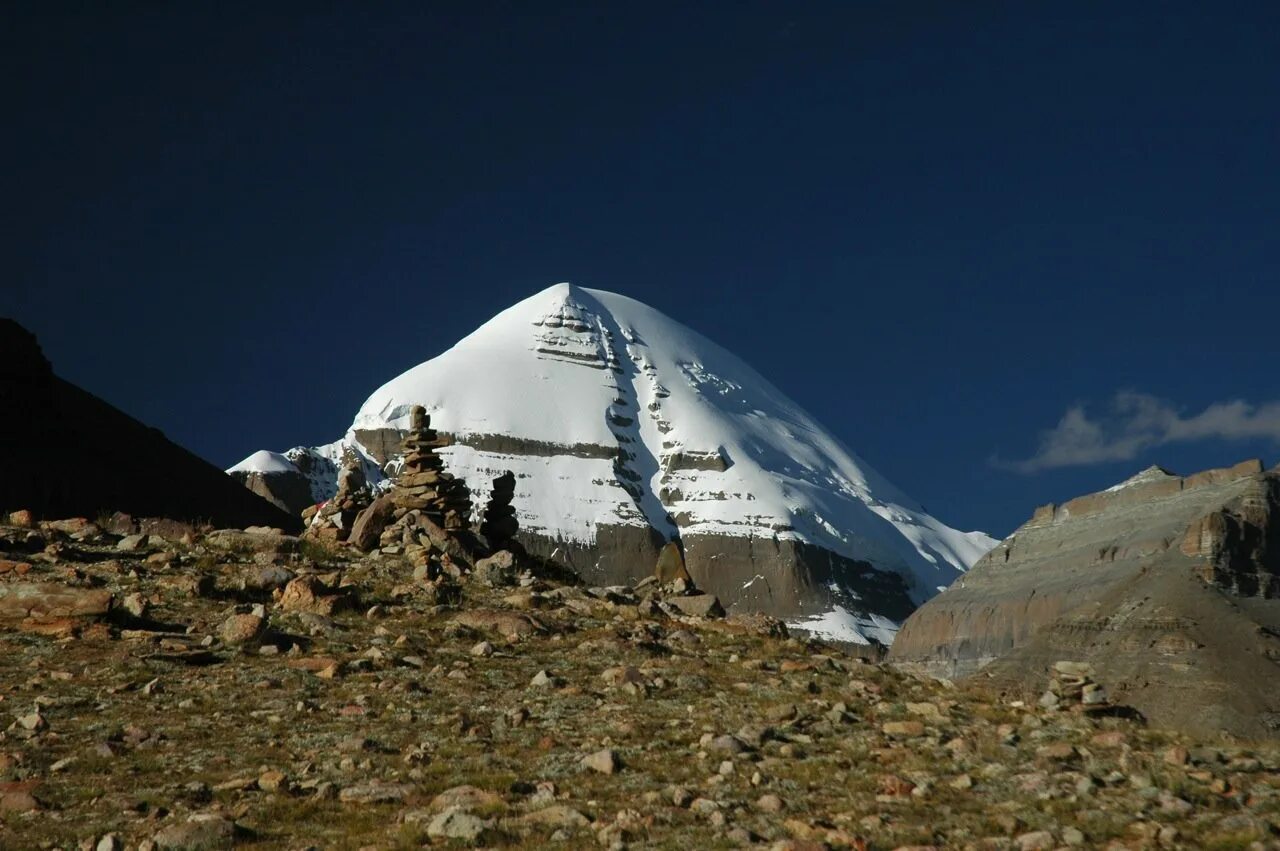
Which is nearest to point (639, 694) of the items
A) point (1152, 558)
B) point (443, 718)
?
point (443, 718)

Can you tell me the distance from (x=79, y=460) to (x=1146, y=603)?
353 ft

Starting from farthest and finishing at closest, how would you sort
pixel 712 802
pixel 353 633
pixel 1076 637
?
pixel 1076 637 < pixel 353 633 < pixel 712 802

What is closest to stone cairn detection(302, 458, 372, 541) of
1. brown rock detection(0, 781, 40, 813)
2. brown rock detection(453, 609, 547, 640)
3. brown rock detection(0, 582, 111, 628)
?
brown rock detection(453, 609, 547, 640)

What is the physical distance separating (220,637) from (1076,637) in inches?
4380

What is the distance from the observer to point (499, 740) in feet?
46.9

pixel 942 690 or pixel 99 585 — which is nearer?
pixel 942 690

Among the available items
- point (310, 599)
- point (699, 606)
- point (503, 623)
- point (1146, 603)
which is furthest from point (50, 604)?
point (1146, 603)

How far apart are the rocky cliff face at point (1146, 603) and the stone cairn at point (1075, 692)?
51.7 m

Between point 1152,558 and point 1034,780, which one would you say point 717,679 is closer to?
point 1034,780

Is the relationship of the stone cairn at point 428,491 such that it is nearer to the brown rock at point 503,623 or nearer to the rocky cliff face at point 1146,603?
the brown rock at point 503,623

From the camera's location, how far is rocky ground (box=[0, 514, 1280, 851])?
1103 cm

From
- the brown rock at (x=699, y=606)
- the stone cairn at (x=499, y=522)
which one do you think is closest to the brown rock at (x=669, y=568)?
the stone cairn at (x=499, y=522)

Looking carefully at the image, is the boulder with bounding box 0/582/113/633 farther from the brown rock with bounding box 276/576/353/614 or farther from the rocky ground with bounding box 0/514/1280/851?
the brown rock with bounding box 276/576/353/614

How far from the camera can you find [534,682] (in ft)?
55.6
